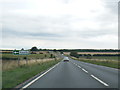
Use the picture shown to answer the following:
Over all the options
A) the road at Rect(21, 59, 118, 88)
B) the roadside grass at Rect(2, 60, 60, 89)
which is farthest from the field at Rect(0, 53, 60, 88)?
the road at Rect(21, 59, 118, 88)

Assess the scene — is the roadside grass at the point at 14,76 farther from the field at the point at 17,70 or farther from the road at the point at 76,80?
the road at the point at 76,80

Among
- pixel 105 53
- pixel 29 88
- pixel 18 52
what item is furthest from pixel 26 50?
pixel 105 53

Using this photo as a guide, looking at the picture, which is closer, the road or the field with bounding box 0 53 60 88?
the road

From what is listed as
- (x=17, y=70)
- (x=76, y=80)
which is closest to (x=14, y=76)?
(x=76, y=80)

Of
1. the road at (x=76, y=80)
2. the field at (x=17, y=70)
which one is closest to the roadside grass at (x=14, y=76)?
the field at (x=17, y=70)

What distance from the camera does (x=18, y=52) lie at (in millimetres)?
25188

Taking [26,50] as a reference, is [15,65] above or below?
below

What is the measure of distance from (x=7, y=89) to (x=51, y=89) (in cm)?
197

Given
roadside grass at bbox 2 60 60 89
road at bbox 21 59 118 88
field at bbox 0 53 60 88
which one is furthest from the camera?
field at bbox 0 53 60 88

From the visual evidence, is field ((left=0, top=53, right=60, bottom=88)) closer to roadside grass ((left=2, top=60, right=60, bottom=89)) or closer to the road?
roadside grass ((left=2, top=60, right=60, bottom=89))

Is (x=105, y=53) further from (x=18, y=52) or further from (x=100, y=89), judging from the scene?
(x=100, y=89)

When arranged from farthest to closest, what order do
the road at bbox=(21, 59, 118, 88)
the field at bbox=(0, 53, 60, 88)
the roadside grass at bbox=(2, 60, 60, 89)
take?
the field at bbox=(0, 53, 60, 88)
the roadside grass at bbox=(2, 60, 60, 89)
the road at bbox=(21, 59, 118, 88)

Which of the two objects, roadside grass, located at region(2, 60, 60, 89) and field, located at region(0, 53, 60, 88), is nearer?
roadside grass, located at region(2, 60, 60, 89)

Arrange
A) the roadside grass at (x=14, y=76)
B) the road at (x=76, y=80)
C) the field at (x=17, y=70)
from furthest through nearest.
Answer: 1. the field at (x=17, y=70)
2. the roadside grass at (x=14, y=76)
3. the road at (x=76, y=80)
